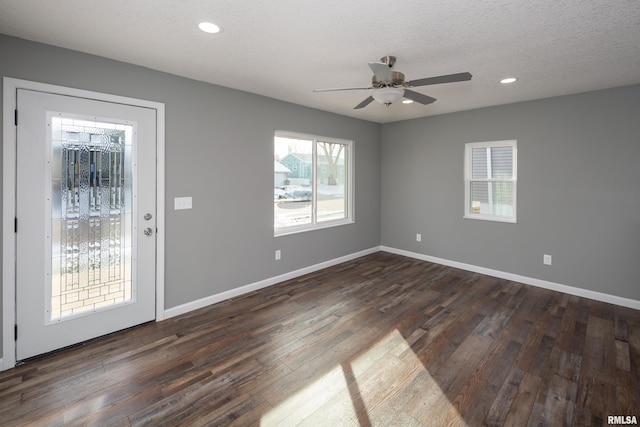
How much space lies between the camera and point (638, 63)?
2.82m

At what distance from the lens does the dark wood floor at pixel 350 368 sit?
1.93 m

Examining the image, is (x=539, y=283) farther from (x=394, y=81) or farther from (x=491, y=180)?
(x=394, y=81)

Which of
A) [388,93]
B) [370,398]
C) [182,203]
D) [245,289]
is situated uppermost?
[388,93]

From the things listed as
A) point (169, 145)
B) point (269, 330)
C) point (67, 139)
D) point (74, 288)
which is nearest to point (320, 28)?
point (169, 145)

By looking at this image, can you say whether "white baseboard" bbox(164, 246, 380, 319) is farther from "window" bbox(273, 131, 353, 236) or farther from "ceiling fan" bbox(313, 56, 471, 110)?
"ceiling fan" bbox(313, 56, 471, 110)

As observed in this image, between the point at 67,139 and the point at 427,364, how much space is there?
3.57 m

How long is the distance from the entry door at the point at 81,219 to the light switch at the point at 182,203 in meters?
0.22

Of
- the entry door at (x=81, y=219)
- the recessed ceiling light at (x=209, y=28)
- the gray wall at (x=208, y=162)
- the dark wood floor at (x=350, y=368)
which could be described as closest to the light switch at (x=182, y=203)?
the gray wall at (x=208, y=162)

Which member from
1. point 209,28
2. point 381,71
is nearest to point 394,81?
point 381,71

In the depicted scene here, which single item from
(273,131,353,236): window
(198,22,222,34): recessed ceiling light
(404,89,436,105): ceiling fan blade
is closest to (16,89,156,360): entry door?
(198,22,222,34): recessed ceiling light

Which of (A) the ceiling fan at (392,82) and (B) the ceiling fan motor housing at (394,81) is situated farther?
(B) the ceiling fan motor housing at (394,81)

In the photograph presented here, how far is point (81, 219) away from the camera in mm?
2646

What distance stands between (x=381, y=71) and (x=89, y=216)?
9.19 ft

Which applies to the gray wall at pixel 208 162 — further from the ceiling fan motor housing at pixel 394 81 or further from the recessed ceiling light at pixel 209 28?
the ceiling fan motor housing at pixel 394 81
